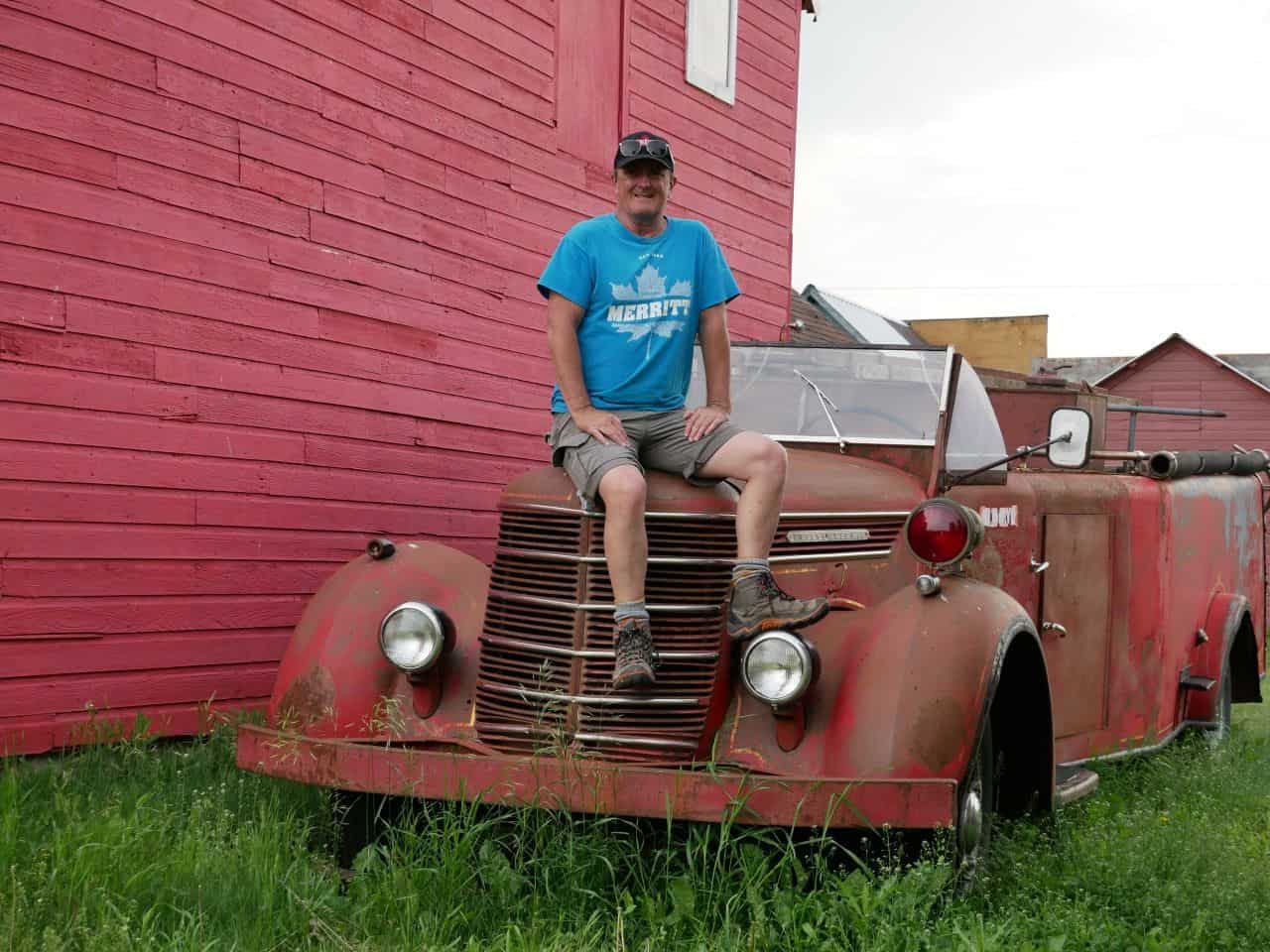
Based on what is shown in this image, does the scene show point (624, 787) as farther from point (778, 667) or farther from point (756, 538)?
point (756, 538)

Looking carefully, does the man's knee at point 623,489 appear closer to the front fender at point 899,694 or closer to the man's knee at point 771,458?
the man's knee at point 771,458

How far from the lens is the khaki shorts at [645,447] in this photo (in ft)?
14.6

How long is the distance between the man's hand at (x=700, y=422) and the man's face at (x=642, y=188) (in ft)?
2.11

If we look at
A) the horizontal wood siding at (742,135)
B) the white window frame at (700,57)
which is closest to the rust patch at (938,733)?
the horizontal wood siding at (742,135)

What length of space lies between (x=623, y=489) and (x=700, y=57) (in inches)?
284

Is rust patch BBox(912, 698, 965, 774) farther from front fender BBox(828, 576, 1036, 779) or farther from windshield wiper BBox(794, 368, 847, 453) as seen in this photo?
windshield wiper BBox(794, 368, 847, 453)

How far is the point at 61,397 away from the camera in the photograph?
239 inches

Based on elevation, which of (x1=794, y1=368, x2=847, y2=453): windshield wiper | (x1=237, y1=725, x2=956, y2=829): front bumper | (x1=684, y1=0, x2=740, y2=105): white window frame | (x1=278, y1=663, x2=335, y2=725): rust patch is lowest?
(x1=237, y1=725, x2=956, y2=829): front bumper

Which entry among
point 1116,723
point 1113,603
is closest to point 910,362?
point 1113,603

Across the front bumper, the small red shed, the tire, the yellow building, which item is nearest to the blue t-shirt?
the front bumper

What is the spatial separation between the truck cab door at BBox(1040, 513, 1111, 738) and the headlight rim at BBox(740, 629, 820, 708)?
1.87m

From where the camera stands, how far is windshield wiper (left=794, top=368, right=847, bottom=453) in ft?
17.7

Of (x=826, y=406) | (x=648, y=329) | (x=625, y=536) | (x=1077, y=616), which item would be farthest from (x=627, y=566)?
(x=1077, y=616)

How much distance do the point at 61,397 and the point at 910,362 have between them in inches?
138
